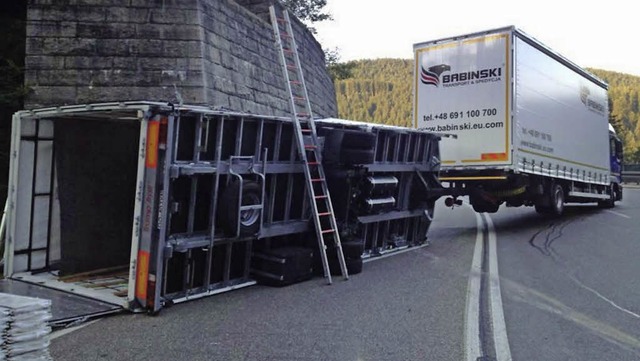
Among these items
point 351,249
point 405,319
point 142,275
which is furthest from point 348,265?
point 142,275

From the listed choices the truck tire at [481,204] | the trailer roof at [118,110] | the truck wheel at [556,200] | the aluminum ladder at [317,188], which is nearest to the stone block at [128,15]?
the trailer roof at [118,110]

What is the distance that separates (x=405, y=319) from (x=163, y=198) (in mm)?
2849

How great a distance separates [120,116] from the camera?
7066 millimetres

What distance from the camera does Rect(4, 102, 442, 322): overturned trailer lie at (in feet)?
19.1

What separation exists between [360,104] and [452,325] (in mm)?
96180

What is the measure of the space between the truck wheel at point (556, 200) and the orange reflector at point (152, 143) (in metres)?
12.7

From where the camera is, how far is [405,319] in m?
5.66

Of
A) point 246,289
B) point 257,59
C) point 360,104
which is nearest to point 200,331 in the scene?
point 246,289

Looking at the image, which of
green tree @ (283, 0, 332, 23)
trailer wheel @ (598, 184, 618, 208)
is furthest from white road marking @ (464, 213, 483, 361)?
green tree @ (283, 0, 332, 23)

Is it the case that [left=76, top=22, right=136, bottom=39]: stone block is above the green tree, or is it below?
below

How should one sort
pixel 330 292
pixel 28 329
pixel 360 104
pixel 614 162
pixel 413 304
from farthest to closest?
pixel 360 104, pixel 614 162, pixel 330 292, pixel 413 304, pixel 28 329

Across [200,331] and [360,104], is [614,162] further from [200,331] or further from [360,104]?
[360,104]

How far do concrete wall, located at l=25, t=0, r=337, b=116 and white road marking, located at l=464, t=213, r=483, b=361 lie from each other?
19.5 feet

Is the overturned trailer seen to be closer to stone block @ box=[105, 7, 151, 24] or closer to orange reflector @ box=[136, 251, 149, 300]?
orange reflector @ box=[136, 251, 149, 300]
